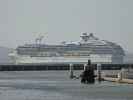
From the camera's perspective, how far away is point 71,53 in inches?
5049

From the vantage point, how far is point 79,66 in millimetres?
95250

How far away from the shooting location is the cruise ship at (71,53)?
413ft

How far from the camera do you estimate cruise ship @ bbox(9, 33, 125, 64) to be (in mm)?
125819

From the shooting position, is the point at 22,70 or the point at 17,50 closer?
the point at 22,70

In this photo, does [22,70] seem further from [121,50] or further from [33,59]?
[121,50]

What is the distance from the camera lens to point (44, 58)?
12669cm

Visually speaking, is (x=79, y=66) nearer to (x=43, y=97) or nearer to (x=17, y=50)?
(x=17, y=50)

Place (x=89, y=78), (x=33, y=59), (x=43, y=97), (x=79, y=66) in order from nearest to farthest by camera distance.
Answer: (x=43, y=97) → (x=89, y=78) → (x=79, y=66) → (x=33, y=59)

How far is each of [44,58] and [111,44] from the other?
19.1 metres

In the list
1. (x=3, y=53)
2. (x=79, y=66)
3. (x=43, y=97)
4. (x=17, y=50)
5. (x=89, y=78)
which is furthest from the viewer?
(x=3, y=53)

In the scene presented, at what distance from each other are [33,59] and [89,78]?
8417cm

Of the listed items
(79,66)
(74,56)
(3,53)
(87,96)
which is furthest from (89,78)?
(3,53)

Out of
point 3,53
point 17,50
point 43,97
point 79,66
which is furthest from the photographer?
point 3,53

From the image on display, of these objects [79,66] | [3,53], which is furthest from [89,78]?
[3,53]
